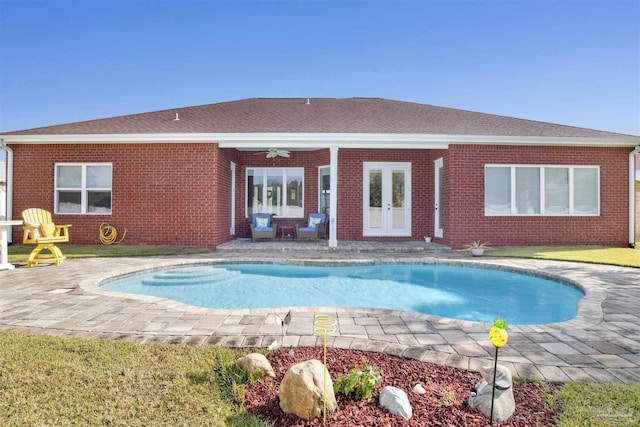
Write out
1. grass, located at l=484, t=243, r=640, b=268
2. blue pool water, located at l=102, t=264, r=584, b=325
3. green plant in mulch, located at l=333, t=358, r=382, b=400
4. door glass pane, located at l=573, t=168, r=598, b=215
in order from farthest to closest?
door glass pane, located at l=573, t=168, r=598, b=215
grass, located at l=484, t=243, r=640, b=268
blue pool water, located at l=102, t=264, r=584, b=325
green plant in mulch, located at l=333, t=358, r=382, b=400

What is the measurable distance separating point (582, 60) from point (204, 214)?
12.9 m

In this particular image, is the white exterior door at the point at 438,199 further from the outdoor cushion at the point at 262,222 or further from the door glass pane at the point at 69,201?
the door glass pane at the point at 69,201

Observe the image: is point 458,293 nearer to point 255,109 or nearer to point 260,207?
point 260,207

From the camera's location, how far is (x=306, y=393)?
6.68 feet

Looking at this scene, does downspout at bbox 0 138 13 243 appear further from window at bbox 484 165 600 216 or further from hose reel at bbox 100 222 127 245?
window at bbox 484 165 600 216

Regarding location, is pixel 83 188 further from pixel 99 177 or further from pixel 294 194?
pixel 294 194

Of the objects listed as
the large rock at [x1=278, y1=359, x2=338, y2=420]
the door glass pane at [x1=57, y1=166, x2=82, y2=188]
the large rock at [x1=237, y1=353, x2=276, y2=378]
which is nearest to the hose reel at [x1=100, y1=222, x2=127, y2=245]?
the door glass pane at [x1=57, y1=166, x2=82, y2=188]

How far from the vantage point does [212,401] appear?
2227 mm

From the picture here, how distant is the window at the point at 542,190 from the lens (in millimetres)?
10461

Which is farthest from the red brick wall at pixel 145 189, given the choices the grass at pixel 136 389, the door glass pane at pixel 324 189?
the grass at pixel 136 389

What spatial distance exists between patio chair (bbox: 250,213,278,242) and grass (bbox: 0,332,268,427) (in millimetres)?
8694

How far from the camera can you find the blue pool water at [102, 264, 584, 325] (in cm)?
539

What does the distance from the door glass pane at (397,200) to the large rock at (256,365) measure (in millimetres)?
10103

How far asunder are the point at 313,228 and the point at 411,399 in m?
9.93
